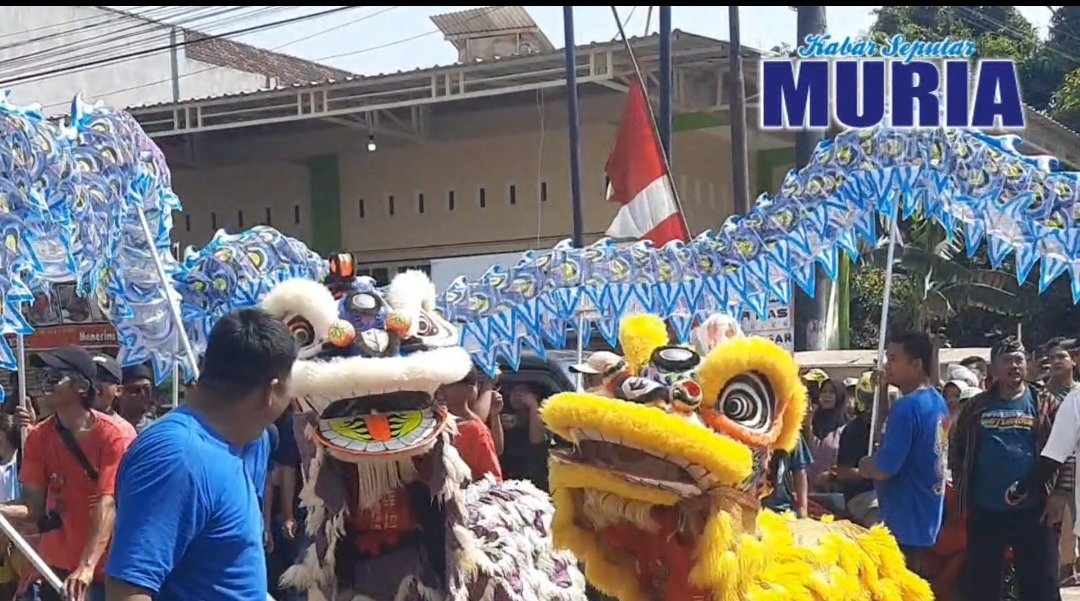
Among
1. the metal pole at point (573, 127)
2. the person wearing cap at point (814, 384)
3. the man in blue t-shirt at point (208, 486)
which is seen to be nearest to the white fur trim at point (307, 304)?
the man in blue t-shirt at point (208, 486)

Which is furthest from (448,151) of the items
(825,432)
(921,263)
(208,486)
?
(208,486)

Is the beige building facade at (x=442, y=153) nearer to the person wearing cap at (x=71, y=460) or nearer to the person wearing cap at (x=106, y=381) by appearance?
the person wearing cap at (x=106, y=381)

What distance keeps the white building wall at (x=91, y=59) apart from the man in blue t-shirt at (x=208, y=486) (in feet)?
69.7

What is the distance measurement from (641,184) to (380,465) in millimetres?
5385

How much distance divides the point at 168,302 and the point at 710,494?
3.45m

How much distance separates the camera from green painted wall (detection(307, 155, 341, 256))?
1956 centimetres

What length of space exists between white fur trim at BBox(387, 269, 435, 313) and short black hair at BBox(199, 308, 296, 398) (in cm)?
213

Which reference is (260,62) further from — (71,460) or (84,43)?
(71,460)

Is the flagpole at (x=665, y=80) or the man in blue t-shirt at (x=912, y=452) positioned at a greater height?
the flagpole at (x=665, y=80)

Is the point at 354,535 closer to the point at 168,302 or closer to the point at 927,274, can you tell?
the point at 168,302

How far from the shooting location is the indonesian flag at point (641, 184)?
368 inches

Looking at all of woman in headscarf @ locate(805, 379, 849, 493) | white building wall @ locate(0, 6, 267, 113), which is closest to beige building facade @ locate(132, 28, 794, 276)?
white building wall @ locate(0, 6, 267, 113)

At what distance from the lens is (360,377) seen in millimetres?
4516

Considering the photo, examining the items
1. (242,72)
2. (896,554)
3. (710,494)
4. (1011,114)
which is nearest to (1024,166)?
(896,554)
